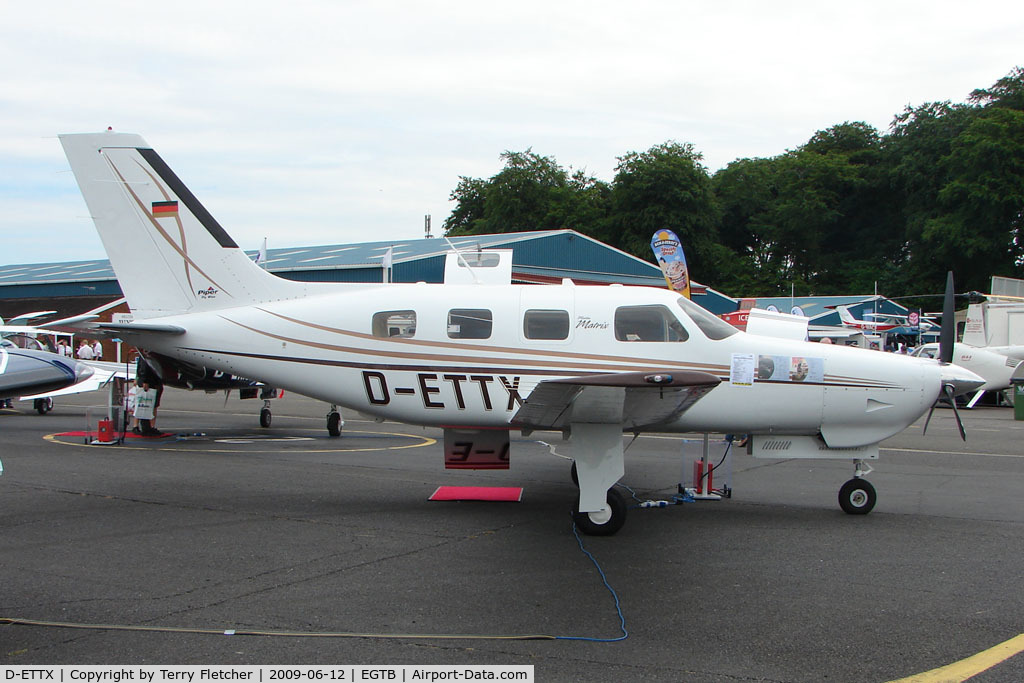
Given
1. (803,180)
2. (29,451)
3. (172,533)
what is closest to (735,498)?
(172,533)

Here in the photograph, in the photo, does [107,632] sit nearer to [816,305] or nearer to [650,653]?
[650,653]

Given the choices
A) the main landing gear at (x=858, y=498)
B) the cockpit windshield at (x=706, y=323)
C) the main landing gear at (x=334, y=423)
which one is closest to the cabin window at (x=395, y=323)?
the cockpit windshield at (x=706, y=323)

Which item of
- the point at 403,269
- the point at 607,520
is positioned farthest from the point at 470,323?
the point at 403,269

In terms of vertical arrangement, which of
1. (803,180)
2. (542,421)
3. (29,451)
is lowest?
(29,451)

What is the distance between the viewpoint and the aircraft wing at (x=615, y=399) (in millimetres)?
6465

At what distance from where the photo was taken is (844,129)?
260 ft

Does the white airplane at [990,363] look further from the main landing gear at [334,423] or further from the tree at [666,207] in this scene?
the tree at [666,207]

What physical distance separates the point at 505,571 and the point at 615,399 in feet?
5.88

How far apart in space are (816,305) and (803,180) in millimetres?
25457

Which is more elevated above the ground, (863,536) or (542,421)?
(542,421)

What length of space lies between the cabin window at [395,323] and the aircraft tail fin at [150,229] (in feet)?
6.50

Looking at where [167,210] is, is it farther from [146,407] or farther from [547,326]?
[146,407]

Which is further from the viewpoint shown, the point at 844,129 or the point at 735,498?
the point at 844,129

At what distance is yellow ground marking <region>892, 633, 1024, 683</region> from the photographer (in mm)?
4328
